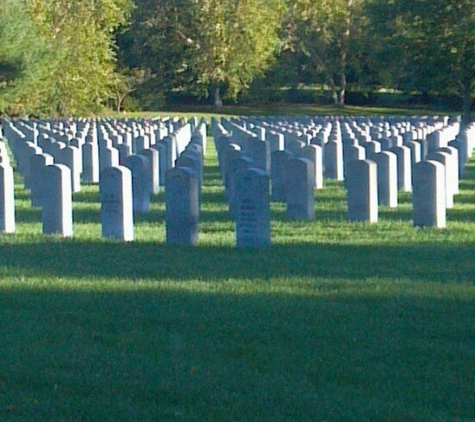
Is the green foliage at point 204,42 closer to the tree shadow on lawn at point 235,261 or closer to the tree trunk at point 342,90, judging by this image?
the tree trunk at point 342,90

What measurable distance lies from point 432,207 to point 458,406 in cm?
870

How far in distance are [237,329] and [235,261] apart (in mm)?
3495

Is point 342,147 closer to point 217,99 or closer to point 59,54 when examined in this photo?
point 59,54

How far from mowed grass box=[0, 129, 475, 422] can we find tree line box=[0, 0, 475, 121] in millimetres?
36109

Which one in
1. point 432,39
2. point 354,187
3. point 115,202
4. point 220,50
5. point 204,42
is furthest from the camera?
point 204,42

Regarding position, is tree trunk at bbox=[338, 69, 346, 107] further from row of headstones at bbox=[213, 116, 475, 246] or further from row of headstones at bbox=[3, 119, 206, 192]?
row of headstones at bbox=[213, 116, 475, 246]

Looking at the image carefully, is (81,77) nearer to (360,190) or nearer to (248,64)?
(248,64)

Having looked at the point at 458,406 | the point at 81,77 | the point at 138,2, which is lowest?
the point at 458,406

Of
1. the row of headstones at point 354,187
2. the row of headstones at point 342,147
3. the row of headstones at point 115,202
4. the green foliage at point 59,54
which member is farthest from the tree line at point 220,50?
the row of headstones at point 115,202

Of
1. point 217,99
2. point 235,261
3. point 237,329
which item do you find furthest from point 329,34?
point 237,329

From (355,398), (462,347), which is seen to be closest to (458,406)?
(355,398)

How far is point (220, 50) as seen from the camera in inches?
2953

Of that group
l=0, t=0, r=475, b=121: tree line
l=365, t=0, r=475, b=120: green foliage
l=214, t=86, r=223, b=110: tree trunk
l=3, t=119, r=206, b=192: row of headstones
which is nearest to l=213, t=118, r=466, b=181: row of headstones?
l=3, t=119, r=206, b=192: row of headstones

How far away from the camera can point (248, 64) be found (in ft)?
247
